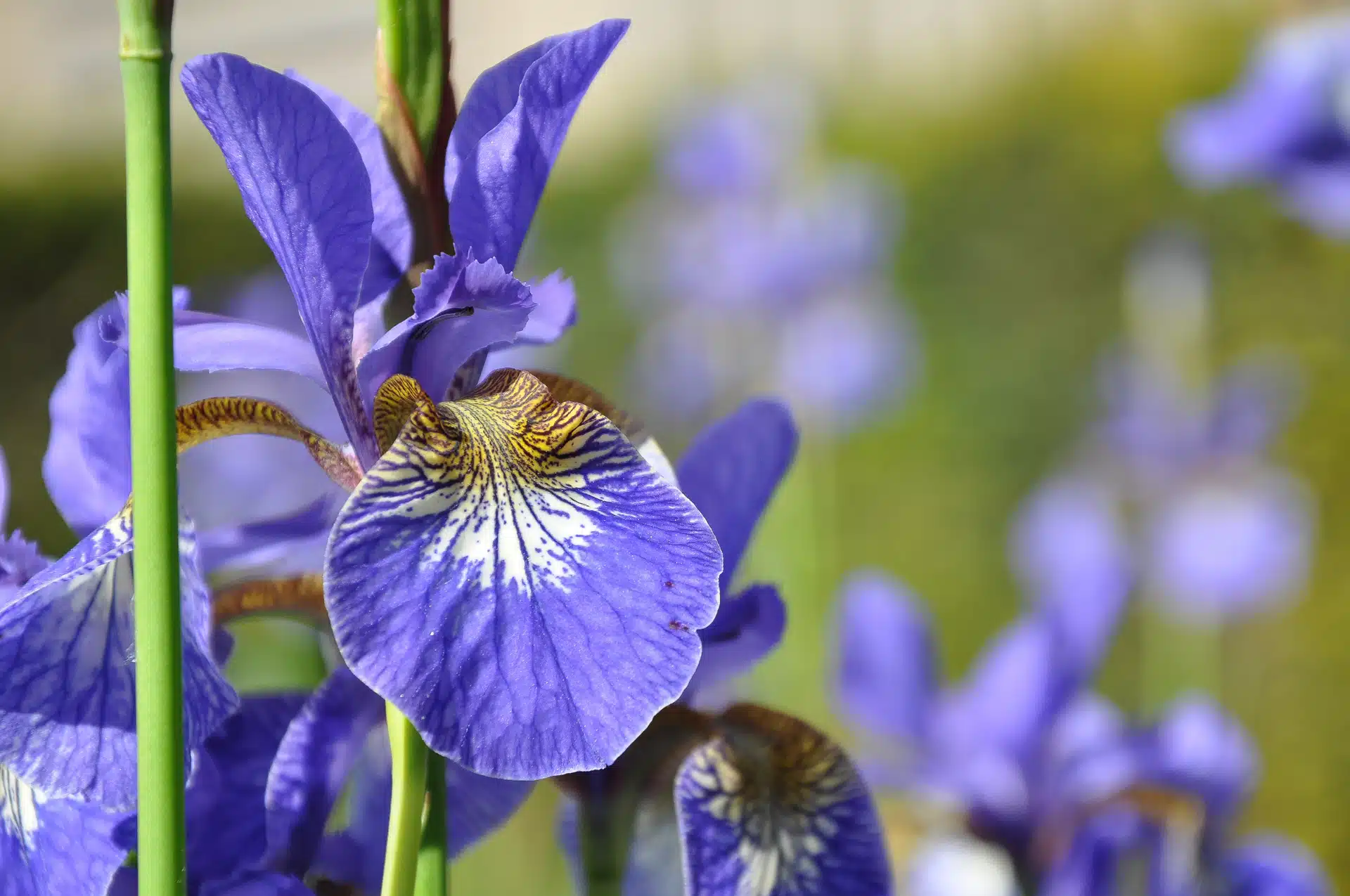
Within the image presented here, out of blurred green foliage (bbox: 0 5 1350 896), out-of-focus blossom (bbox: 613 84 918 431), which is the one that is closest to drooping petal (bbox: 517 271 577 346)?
blurred green foliage (bbox: 0 5 1350 896)

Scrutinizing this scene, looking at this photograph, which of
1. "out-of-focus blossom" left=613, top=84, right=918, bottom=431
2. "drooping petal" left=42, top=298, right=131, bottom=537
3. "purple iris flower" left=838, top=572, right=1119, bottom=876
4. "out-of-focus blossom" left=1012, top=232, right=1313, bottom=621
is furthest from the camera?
"out-of-focus blossom" left=613, top=84, right=918, bottom=431

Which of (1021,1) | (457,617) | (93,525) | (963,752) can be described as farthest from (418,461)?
(1021,1)

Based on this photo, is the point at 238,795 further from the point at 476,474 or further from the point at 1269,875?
the point at 1269,875

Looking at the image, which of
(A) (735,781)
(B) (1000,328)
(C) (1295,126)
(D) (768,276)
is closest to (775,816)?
(A) (735,781)

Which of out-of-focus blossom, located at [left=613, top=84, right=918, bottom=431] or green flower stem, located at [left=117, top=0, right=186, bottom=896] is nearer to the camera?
green flower stem, located at [left=117, top=0, right=186, bottom=896]

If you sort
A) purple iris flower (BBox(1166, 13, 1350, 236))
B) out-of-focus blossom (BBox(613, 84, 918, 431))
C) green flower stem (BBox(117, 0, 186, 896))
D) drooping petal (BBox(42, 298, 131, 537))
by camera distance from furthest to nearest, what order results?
out-of-focus blossom (BBox(613, 84, 918, 431)) → purple iris flower (BBox(1166, 13, 1350, 236)) → drooping petal (BBox(42, 298, 131, 537)) → green flower stem (BBox(117, 0, 186, 896))

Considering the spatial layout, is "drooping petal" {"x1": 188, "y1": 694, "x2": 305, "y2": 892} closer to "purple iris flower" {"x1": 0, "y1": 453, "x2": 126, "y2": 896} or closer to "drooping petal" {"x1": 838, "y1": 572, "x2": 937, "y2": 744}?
"purple iris flower" {"x1": 0, "y1": 453, "x2": 126, "y2": 896}

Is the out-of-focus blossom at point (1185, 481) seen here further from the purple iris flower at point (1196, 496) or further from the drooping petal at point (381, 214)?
the drooping petal at point (381, 214)
